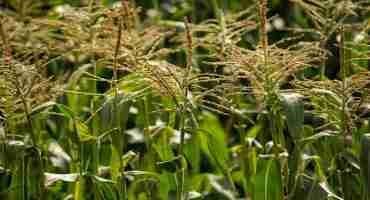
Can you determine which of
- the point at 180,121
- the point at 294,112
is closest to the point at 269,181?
the point at 294,112

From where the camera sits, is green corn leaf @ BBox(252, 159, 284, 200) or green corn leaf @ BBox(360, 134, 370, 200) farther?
green corn leaf @ BBox(252, 159, 284, 200)

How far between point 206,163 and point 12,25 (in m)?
1.09

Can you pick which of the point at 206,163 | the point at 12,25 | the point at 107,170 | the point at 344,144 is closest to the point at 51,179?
the point at 107,170

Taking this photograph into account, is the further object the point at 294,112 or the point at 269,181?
the point at 269,181

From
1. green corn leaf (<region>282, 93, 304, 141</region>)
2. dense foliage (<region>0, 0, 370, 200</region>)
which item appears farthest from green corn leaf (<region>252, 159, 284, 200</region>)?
green corn leaf (<region>282, 93, 304, 141</region>)

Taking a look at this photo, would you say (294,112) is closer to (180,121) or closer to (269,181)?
(269,181)

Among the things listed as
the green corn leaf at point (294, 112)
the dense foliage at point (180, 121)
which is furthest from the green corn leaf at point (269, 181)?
the green corn leaf at point (294, 112)

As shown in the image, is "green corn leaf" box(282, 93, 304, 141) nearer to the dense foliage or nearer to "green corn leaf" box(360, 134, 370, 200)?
the dense foliage

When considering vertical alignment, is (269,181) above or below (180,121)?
below

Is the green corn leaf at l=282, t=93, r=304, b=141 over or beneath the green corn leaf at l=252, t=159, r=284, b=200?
over

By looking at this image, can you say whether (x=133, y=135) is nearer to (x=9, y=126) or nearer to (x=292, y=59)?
(x=9, y=126)

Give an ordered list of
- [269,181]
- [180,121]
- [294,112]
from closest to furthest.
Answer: [294,112]
[269,181]
[180,121]

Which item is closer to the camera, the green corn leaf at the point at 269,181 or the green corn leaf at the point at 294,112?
the green corn leaf at the point at 294,112

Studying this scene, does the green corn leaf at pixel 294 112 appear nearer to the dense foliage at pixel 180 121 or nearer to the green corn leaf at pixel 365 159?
the dense foliage at pixel 180 121
